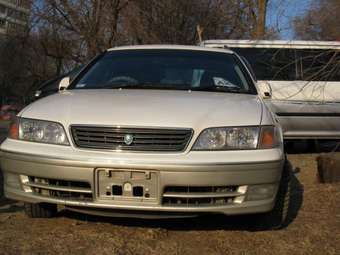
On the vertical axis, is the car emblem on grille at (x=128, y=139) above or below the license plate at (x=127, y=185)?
above

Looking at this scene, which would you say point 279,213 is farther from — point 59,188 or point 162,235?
point 59,188

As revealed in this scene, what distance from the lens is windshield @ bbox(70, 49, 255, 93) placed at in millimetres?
5000

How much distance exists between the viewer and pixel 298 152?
10086mm

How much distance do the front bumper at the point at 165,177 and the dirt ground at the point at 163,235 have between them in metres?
0.23

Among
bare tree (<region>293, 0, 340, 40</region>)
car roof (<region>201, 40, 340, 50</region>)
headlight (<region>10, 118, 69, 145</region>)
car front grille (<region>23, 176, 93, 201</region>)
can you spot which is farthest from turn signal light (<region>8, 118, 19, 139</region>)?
car roof (<region>201, 40, 340, 50</region>)

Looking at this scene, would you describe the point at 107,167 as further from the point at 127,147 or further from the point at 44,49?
the point at 44,49

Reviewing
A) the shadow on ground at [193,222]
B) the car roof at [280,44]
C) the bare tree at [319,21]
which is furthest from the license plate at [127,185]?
the car roof at [280,44]

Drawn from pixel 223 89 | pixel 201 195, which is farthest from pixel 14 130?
pixel 223 89

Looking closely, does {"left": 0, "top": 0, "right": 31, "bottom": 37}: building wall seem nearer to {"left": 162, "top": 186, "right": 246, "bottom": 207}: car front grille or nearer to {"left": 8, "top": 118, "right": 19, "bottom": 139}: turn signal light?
{"left": 8, "top": 118, "right": 19, "bottom": 139}: turn signal light

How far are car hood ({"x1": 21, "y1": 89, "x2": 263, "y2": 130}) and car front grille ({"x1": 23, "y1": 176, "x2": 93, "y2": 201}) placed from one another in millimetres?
395

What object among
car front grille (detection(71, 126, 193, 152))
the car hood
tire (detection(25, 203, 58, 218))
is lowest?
tire (detection(25, 203, 58, 218))

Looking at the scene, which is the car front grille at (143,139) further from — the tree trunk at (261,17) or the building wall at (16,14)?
the building wall at (16,14)

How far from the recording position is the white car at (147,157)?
3801 mm

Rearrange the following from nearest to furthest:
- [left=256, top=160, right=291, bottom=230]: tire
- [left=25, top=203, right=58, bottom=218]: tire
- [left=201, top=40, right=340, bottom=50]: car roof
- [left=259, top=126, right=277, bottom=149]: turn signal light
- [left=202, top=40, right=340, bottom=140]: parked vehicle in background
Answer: [left=259, top=126, right=277, bottom=149]: turn signal light → [left=256, top=160, right=291, bottom=230]: tire → [left=25, top=203, right=58, bottom=218]: tire → [left=202, top=40, right=340, bottom=140]: parked vehicle in background → [left=201, top=40, right=340, bottom=50]: car roof
